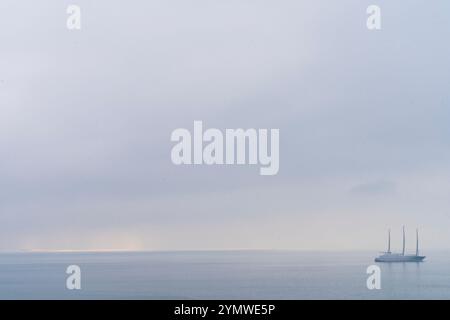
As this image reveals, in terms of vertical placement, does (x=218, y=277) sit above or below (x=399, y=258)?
below

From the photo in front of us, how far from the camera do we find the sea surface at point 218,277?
9.94ft

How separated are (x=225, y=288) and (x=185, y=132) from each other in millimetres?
954

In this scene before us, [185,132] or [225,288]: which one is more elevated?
[185,132]

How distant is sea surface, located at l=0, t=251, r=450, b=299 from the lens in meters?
3.03

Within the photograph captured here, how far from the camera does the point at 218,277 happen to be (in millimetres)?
3041

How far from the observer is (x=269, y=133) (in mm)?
3082
